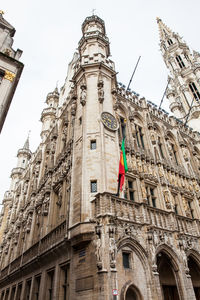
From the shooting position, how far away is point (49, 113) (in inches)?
1423

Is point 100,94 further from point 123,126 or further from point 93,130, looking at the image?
point 123,126

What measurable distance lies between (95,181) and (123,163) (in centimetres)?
232

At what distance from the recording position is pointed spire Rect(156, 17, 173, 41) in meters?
70.9

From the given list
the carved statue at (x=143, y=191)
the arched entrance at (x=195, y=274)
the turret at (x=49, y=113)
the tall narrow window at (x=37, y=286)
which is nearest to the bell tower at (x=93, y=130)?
the carved statue at (x=143, y=191)

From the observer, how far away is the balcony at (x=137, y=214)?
509 inches

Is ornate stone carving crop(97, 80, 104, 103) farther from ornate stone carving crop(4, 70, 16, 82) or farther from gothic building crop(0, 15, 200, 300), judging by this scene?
ornate stone carving crop(4, 70, 16, 82)

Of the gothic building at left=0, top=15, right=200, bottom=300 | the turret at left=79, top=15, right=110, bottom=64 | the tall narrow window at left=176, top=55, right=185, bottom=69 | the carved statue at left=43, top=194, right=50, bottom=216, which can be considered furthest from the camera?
the tall narrow window at left=176, top=55, right=185, bottom=69

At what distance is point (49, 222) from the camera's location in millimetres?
18578

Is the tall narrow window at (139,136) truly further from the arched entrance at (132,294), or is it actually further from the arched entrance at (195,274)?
the arched entrance at (132,294)

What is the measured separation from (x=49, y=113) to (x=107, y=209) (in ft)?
88.3

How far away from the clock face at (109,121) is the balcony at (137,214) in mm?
6632

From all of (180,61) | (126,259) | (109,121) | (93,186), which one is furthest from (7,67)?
(180,61)

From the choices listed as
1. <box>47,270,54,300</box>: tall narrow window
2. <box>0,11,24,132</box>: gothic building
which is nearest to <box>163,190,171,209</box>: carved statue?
<box>47,270,54,300</box>: tall narrow window

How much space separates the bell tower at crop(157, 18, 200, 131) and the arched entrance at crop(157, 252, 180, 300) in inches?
1129
